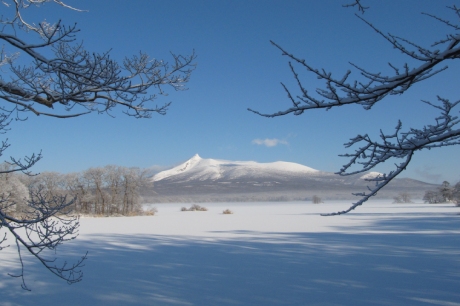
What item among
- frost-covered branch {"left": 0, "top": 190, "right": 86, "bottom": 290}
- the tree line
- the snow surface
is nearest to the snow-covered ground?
frost-covered branch {"left": 0, "top": 190, "right": 86, "bottom": 290}

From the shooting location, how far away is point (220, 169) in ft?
456

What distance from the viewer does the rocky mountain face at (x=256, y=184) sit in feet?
269

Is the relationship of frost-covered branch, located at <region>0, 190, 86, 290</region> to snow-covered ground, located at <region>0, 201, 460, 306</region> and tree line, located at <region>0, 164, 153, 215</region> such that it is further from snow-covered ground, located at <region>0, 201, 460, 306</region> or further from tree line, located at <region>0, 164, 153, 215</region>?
tree line, located at <region>0, 164, 153, 215</region>

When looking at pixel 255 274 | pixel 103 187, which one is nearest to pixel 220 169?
pixel 103 187

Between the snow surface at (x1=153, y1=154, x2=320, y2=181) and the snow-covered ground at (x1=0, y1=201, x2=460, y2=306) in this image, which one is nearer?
the snow-covered ground at (x1=0, y1=201, x2=460, y2=306)

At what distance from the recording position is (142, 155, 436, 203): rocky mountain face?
82.1m

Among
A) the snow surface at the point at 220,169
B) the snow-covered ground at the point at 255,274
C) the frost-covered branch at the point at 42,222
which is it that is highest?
the snow surface at the point at 220,169

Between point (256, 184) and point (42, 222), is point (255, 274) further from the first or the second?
point (256, 184)

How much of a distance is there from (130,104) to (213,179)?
11507 cm

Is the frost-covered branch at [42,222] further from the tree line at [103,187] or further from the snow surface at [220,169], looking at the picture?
the snow surface at [220,169]

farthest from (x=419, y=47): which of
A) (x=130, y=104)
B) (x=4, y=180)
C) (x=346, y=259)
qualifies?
(x=4, y=180)

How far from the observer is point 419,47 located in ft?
8.12

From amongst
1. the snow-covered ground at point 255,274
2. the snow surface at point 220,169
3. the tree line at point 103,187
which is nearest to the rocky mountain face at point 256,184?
the snow surface at point 220,169

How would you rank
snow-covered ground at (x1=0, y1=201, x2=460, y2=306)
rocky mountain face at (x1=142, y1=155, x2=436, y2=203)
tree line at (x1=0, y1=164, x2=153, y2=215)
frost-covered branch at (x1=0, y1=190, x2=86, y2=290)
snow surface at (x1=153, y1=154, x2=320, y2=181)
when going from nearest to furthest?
frost-covered branch at (x1=0, y1=190, x2=86, y2=290) < snow-covered ground at (x1=0, y1=201, x2=460, y2=306) < tree line at (x1=0, y1=164, x2=153, y2=215) < rocky mountain face at (x1=142, y1=155, x2=436, y2=203) < snow surface at (x1=153, y1=154, x2=320, y2=181)
